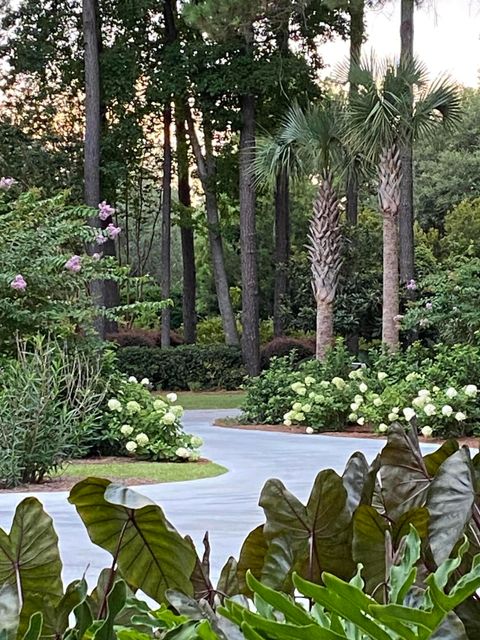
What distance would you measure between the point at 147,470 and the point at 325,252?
296 inches

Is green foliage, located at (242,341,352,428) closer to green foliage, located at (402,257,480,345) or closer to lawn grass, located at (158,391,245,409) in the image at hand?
green foliage, located at (402,257,480,345)

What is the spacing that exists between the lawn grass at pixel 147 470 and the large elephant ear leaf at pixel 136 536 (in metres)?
7.01

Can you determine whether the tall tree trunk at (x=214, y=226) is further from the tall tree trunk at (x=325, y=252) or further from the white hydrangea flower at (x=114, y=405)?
the white hydrangea flower at (x=114, y=405)

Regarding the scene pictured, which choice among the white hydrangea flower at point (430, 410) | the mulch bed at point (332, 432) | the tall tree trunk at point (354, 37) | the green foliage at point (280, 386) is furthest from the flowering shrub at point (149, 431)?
the tall tree trunk at point (354, 37)

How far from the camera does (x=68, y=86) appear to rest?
24547mm

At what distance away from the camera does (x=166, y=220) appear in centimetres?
2452

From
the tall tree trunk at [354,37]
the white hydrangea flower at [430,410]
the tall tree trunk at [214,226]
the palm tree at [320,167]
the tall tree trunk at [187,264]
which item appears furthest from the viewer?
the tall tree trunk at [187,264]

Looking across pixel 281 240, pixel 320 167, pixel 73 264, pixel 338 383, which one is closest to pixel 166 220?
pixel 281 240

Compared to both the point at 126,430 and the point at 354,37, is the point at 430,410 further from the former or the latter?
the point at 354,37

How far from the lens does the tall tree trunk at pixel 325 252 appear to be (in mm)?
15133

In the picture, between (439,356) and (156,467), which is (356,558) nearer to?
(156,467)

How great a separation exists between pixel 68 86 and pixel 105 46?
137 cm

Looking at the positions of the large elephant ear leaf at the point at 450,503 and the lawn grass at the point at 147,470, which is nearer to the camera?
the large elephant ear leaf at the point at 450,503

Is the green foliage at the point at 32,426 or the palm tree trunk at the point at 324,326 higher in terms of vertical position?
the palm tree trunk at the point at 324,326
